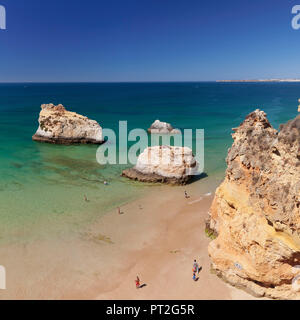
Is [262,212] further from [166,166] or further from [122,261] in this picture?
[166,166]

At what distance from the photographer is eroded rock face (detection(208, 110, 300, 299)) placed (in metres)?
10.9

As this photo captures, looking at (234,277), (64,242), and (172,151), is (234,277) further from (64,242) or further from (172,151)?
(172,151)

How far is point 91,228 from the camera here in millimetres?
20344

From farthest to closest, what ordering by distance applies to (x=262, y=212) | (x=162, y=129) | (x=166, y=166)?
(x=162, y=129)
(x=166, y=166)
(x=262, y=212)

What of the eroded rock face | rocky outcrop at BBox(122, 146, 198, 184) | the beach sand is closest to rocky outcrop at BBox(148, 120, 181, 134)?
rocky outcrop at BBox(122, 146, 198, 184)

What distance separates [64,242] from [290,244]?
1415cm

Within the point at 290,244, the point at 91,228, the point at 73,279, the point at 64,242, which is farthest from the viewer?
the point at 91,228

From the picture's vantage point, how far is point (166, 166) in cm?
2784

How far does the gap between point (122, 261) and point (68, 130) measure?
1317 inches

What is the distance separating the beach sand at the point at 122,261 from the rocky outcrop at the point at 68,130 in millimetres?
25555

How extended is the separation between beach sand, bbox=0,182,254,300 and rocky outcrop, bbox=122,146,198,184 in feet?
18.7

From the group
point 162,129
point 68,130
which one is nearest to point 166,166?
point 68,130

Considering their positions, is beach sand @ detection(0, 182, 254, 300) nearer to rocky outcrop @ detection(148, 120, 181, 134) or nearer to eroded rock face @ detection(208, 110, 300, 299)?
eroded rock face @ detection(208, 110, 300, 299)

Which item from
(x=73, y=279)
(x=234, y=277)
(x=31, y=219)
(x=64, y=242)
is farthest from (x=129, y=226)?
(x=234, y=277)
